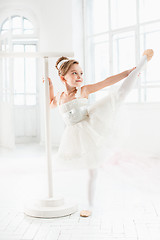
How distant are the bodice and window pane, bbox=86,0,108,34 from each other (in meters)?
3.27

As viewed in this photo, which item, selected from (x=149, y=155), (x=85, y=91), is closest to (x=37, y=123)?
(x=149, y=155)

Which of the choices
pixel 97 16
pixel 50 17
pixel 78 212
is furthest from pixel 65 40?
pixel 78 212

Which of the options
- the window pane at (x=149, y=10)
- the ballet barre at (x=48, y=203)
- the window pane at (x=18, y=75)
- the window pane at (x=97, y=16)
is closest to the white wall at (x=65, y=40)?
the window pane at (x=97, y=16)

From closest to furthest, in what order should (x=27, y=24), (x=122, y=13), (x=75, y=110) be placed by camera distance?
1. (x=75, y=110)
2. (x=122, y=13)
3. (x=27, y=24)

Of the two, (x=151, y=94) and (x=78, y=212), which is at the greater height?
(x=151, y=94)

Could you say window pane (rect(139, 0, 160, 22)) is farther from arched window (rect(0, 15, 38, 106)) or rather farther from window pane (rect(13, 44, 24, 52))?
window pane (rect(13, 44, 24, 52))

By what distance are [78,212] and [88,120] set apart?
0.57m

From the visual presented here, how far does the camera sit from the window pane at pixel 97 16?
192 inches

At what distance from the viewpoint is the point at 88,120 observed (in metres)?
1.91

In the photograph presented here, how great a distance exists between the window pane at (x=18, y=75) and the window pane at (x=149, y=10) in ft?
7.96

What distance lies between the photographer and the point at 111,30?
4.76 meters

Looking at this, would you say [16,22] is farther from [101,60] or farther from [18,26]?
[101,60]

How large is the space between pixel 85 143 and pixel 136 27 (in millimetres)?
3134

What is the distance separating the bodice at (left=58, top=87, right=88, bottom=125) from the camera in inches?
74.7
